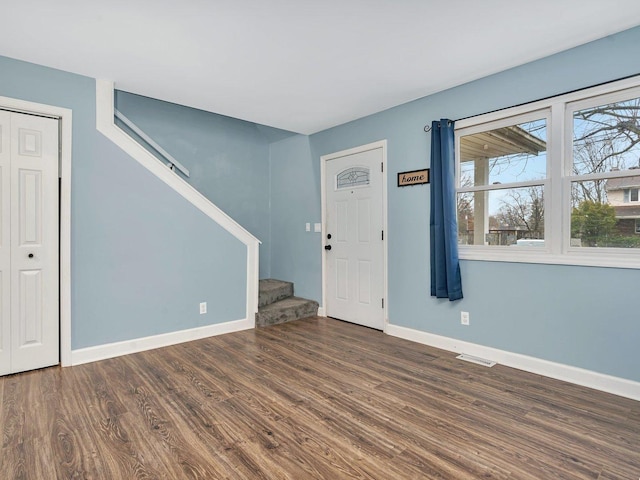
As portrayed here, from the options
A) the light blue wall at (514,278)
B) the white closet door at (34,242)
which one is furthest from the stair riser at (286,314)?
the white closet door at (34,242)

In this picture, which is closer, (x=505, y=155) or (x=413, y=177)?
(x=505, y=155)

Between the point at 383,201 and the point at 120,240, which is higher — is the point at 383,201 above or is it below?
above

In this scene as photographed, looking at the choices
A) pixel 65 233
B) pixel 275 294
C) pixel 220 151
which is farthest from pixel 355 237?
pixel 65 233

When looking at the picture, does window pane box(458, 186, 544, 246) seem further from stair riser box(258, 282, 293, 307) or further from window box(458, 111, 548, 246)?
stair riser box(258, 282, 293, 307)

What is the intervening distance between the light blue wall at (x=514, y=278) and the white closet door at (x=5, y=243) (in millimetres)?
3233

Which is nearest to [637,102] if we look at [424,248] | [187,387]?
[424,248]

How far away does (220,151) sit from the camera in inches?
197

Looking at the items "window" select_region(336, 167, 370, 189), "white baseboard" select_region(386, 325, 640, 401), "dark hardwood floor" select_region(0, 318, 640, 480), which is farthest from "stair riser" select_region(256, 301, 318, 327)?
"window" select_region(336, 167, 370, 189)

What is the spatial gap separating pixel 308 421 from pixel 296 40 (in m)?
2.53

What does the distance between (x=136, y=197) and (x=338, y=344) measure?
2.41m

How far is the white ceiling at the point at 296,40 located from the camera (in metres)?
2.18

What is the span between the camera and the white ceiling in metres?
2.18

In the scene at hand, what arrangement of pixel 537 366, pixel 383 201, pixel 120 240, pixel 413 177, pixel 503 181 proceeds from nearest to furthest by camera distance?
pixel 537 366
pixel 503 181
pixel 120 240
pixel 413 177
pixel 383 201

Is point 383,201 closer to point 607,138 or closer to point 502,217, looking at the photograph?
point 502,217
